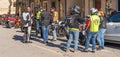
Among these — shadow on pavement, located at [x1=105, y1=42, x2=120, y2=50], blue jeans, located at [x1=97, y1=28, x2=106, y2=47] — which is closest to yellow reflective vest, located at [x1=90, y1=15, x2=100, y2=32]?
blue jeans, located at [x1=97, y1=28, x2=106, y2=47]

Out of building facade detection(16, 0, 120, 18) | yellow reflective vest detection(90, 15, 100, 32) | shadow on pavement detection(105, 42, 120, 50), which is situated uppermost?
building facade detection(16, 0, 120, 18)

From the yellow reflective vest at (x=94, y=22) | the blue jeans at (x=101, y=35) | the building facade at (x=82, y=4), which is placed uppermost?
the building facade at (x=82, y=4)

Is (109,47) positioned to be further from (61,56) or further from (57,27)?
(57,27)

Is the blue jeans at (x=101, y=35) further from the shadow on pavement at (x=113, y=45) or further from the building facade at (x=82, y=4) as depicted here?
the building facade at (x=82, y=4)

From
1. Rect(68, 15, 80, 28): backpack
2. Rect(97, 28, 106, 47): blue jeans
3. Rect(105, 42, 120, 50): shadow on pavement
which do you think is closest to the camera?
Rect(68, 15, 80, 28): backpack

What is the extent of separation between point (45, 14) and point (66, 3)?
1057 centimetres

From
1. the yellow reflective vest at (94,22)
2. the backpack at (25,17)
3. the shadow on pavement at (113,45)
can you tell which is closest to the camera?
the yellow reflective vest at (94,22)

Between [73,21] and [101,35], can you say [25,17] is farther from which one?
[101,35]

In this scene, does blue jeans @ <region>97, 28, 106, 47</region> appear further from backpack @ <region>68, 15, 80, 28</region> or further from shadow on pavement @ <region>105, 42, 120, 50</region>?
backpack @ <region>68, 15, 80, 28</region>

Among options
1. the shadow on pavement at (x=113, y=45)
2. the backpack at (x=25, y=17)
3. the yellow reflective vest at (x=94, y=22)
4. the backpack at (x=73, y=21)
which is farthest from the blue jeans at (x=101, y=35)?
the backpack at (x=25, y=17)

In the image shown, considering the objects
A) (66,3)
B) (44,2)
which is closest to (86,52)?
(66,3)

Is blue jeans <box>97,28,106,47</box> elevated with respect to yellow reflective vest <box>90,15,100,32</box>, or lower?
lower

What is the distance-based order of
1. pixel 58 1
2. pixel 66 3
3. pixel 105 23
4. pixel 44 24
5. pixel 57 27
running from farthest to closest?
pixel 58 1
pixel 66 3
pixel 57 27
pixel 44 24
pixel 105 23

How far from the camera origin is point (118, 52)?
11.4 m
